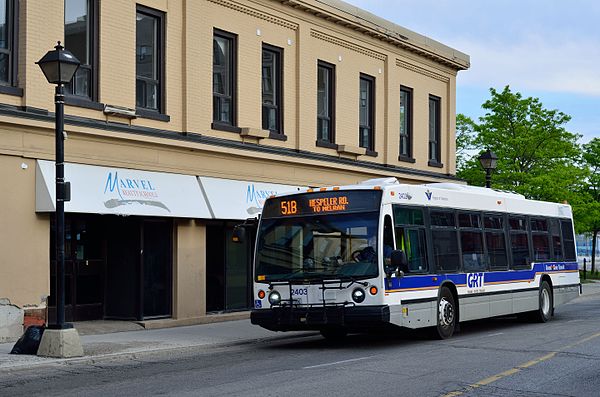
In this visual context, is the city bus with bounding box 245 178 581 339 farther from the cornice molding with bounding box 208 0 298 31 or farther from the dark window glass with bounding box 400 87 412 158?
the dark window glass with bounding box 400 87 412 158

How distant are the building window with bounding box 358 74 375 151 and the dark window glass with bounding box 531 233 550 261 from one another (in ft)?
25.6

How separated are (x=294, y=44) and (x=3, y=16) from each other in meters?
9.50

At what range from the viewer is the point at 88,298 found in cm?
2097

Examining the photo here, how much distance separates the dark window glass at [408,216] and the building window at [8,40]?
7728 millimetres

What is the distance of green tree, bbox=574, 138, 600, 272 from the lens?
146ft

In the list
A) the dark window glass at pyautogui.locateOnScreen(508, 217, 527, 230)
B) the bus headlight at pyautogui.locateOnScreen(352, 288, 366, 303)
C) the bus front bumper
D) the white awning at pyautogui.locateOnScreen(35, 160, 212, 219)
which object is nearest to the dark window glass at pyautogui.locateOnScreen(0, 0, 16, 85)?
the white awning at pyautogui.locateOnScreen(35, 160, 212, 219)

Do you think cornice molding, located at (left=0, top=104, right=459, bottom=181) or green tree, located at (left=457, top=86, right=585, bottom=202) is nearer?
cornice molding, located at (left=0, top=104, right=459, bottom=181)

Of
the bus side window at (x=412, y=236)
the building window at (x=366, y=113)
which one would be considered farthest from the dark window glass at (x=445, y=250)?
the building window at (x=366, y=113)

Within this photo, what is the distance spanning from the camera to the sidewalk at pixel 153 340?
14742 mm

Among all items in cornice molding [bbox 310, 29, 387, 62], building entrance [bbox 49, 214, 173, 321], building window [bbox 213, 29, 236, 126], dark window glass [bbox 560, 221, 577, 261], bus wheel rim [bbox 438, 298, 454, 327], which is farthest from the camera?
cornice molding [bbox 310, 29, 387, 62]

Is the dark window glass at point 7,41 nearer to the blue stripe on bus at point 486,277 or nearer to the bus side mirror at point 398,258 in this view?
the bus side mirror at point 398,258

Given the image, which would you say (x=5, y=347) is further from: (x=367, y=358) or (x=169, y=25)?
(x=169, y=25)

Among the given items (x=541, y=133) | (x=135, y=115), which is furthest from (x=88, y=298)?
(x=541, y=133)

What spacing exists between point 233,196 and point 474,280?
21.8ft
